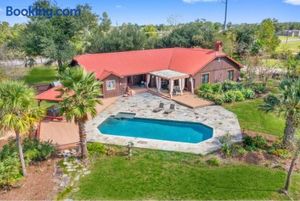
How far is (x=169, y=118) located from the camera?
94.2 ft

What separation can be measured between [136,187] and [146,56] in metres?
25.8

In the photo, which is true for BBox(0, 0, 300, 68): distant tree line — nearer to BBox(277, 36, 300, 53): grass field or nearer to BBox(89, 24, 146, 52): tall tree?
BBox(89, 24, 146, 52): tall tree

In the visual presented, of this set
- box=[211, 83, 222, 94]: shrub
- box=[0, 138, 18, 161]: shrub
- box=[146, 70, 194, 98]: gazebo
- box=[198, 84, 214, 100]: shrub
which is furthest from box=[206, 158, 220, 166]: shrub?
box=[211, 83, 222, 94]: shrub

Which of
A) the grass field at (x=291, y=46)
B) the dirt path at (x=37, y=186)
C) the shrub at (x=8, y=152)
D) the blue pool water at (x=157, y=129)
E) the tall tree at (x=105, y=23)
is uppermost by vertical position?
the tall tree at (x=105, y=23)

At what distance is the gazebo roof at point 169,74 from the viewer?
35.2m

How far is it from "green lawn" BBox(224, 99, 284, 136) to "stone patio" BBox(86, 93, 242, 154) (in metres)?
0.90

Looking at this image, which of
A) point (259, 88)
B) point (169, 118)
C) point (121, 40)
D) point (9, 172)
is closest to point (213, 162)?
point (169, 118)

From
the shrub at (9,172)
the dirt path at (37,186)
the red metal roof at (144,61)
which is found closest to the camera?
the dirt path at (37,186)

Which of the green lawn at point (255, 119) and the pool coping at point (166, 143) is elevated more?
the green lawn at point (255, 119)

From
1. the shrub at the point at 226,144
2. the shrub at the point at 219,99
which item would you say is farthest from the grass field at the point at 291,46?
the shrub at the point at 226,144

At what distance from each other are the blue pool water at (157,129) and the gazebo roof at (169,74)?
27.6 ft

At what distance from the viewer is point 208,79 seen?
38.3 meters

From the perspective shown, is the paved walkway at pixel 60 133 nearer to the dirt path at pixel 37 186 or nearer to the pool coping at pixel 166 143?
the pool coping at pixel 166 143

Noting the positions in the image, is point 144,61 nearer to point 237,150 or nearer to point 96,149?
point 96,149
